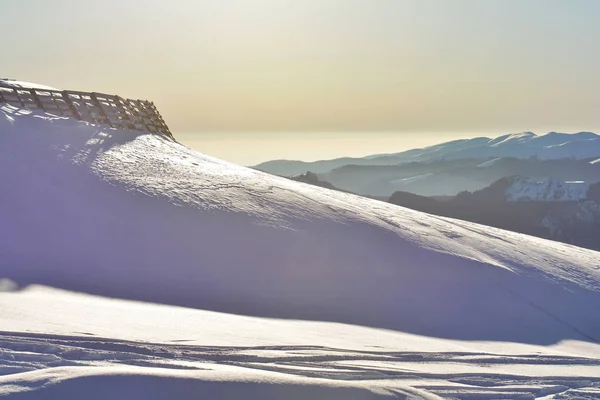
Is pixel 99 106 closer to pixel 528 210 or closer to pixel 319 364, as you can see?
pixel 319 364

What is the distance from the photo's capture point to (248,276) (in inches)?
587

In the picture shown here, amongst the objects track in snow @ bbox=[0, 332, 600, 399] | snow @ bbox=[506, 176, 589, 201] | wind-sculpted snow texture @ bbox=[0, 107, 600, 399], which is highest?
snow @ bbox=[506, 176, 589, 201]

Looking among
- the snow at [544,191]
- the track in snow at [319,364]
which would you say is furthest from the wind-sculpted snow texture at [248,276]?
the snow at [544,191]

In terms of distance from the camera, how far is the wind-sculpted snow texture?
8.75 metres

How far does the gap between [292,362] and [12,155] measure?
43.2 ft

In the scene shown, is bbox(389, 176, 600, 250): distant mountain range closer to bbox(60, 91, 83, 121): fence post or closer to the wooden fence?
the wooden fence

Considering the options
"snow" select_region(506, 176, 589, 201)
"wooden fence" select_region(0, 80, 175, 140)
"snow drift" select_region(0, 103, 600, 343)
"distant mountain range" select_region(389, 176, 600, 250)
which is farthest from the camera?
"snow" select_region(506, 176, 589, 201)

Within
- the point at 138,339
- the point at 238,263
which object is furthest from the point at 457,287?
the point at 138,339

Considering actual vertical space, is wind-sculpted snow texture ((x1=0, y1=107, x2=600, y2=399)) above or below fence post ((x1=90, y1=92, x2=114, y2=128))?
below

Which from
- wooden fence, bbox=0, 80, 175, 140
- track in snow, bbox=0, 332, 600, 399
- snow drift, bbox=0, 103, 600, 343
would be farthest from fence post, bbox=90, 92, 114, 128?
track in snow, bbox=0, 332, 600, 399

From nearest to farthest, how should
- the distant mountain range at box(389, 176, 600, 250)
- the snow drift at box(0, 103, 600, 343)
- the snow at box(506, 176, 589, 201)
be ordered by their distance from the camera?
the snow drift at box(0, 103, 600, 343), the distant mountain range at box(389, 176, 600, 250), the snow at box(506, 176, 589, 201)

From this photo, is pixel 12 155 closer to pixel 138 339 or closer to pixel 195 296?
pixel 195 296

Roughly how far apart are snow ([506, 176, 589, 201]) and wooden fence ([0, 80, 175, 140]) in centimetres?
10973

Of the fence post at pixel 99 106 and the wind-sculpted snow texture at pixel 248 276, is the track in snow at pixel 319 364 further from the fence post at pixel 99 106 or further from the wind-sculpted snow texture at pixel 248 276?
the fence post at pixel 99 106
